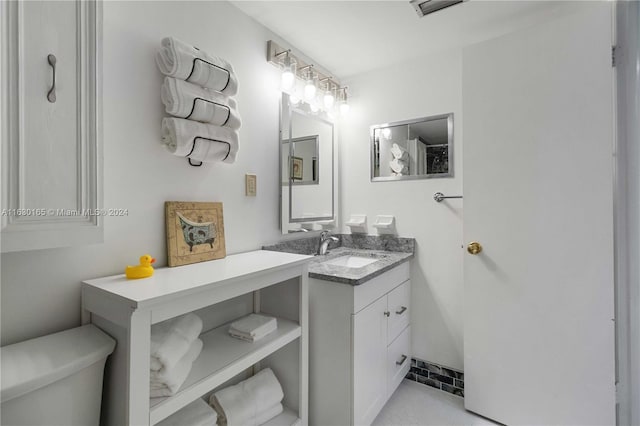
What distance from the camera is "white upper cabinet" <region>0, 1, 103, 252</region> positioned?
0.68 meters

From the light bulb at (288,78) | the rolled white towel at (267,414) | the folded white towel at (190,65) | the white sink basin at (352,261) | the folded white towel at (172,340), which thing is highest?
the light bulb at (288,78)

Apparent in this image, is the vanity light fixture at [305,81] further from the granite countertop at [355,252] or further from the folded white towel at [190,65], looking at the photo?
the granite countertop at [355,252]

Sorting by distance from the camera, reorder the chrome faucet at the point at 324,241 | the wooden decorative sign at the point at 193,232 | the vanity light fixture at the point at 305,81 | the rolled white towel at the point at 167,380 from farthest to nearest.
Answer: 1. the chrome faucet at the point at 324,241
2. the vanity light fixture at the point at 305,81
3. the wooden decorative sign at the point at 193,232
4. the rolled white towel at the point at 167,380

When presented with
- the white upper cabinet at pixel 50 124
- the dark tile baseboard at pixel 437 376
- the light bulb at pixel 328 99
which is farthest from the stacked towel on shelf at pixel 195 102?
the dark tile baseboard at pixel 437 376

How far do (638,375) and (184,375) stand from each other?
181 cm

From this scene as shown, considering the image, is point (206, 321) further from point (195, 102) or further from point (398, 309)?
point (398, 309)

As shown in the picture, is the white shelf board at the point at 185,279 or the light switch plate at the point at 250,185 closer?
the white shelf board at the point at 185,279

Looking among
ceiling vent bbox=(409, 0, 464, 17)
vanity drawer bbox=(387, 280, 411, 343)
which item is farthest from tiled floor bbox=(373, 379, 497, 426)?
ceiling vent bbox=(409, 0, 464, 17)

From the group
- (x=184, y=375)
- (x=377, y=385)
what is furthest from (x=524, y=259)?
(x=184, y=375)

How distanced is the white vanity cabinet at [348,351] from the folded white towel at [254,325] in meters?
0.26

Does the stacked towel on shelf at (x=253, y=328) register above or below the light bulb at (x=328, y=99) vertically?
below

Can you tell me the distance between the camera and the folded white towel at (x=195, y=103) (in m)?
1.16

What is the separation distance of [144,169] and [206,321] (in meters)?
0.74

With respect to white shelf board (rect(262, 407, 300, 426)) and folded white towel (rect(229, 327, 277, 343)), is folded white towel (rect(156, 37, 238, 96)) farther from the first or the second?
white shelf board (rect(262, 407, 300, 426))
